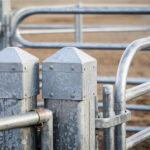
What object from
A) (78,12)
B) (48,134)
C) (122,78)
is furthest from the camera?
(78,12)

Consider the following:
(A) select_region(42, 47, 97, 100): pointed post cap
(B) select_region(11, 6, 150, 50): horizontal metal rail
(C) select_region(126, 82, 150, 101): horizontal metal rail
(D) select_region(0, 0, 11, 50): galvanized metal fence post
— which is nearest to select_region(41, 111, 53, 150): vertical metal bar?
(A) select_region(42, 47, 97, 100): pointed post cap

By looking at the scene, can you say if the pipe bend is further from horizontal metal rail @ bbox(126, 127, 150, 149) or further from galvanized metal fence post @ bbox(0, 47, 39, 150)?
galvanized metal fence post @ bbox(0, 47, 39, 150)

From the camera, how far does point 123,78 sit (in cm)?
204

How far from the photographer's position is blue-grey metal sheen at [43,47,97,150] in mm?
1923

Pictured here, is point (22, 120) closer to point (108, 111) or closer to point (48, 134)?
point (48, 134)

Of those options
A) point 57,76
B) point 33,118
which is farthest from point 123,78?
point 33,118

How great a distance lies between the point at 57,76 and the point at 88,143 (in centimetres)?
31

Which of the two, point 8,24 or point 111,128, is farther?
point 8,24

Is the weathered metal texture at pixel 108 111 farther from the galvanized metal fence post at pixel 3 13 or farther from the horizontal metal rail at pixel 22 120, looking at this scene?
the galvanized metal fence post at pixel 3 13

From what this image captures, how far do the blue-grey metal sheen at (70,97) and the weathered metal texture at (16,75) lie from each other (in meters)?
0.06

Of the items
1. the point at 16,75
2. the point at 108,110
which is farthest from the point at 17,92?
the point at 108,110

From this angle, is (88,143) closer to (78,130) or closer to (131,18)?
(78,130)

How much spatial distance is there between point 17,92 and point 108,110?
0.38m

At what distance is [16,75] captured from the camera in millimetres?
1943
